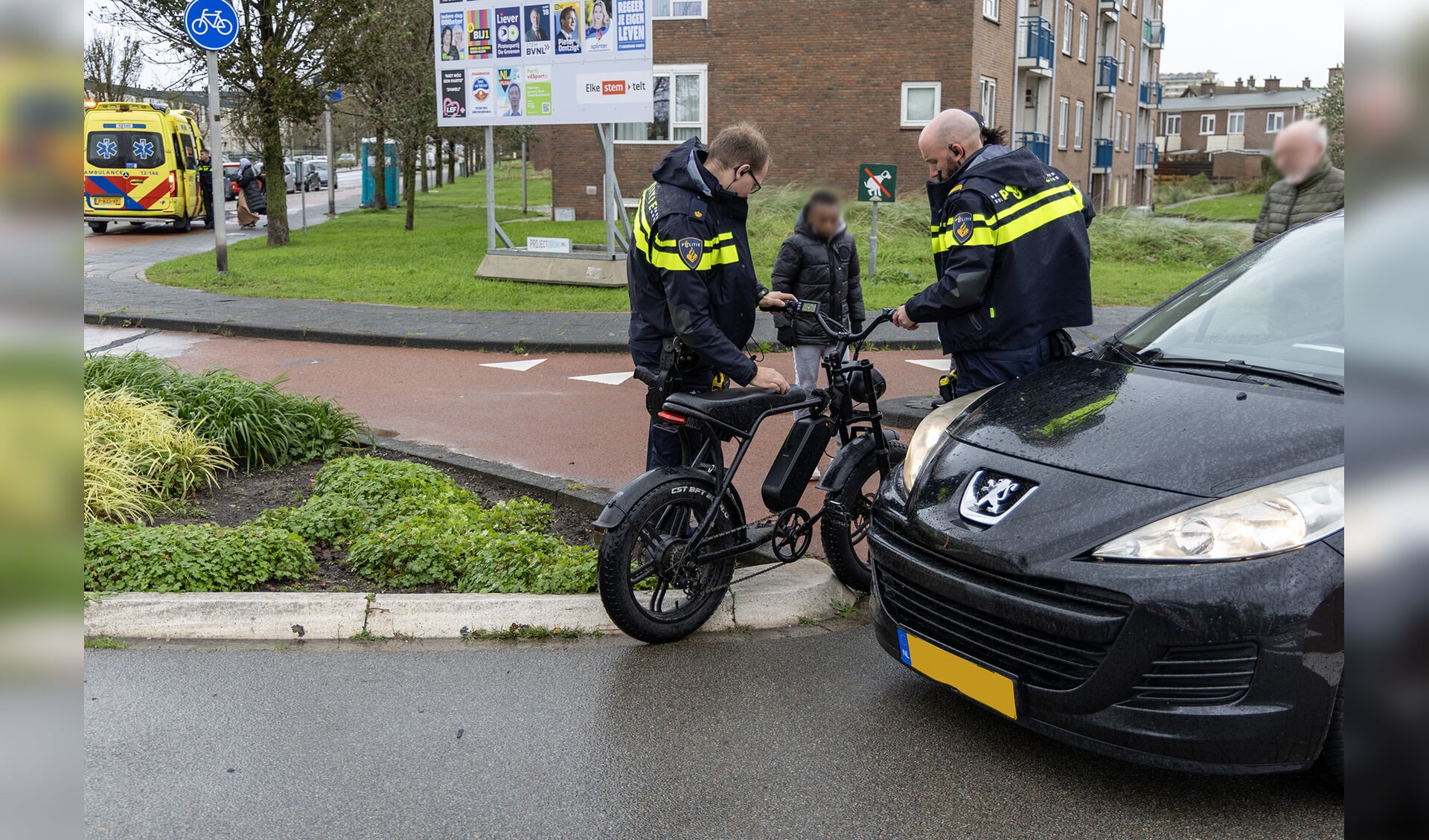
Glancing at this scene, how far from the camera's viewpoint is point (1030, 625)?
325cm

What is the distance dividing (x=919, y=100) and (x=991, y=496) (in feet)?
93.4

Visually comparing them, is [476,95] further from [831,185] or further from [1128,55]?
[1128,55]

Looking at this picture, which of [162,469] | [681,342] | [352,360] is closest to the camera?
[681,342]

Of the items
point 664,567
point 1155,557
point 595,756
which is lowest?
point 595,756

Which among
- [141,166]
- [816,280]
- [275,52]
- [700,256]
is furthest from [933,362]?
[141,166]

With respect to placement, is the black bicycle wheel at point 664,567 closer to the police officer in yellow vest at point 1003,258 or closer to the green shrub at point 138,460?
the police officer in yellow vest at point 1003,258

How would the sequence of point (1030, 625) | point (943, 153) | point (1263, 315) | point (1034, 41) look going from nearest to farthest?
point (1030, 625)
point (1263, 315)
point (943, 153)
point (1034, 41)

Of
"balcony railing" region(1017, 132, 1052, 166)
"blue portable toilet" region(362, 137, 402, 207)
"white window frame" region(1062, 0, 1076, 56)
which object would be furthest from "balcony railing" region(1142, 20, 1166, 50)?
"blue portable toilet" region(362, 137, 402, 207)

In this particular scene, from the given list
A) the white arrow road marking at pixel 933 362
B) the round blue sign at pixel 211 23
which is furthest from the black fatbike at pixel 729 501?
the round blue sign at pixel 211 23

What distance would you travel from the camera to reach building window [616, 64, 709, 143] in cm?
3122

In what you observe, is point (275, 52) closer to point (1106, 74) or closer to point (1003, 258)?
point (1003, 258)
